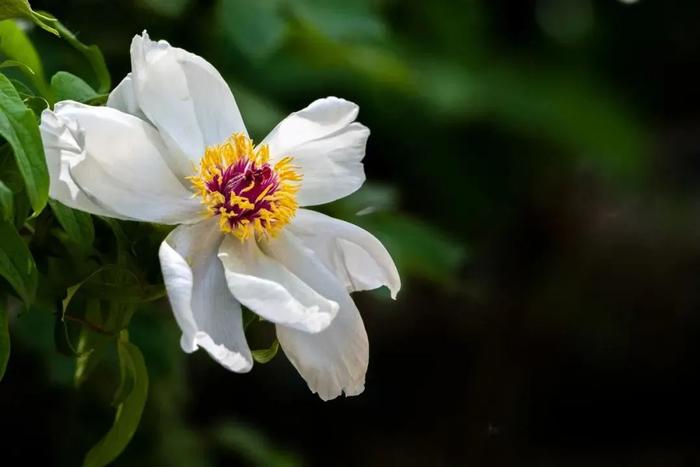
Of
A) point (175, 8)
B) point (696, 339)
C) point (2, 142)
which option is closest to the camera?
point (2, 142)

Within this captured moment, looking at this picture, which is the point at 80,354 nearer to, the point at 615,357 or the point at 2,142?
the point at 2,142

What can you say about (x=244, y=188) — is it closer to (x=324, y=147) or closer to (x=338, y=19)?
(x=324, y=147)

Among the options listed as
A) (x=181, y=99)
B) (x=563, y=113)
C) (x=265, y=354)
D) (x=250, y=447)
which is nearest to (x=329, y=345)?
(x=265, y=354)

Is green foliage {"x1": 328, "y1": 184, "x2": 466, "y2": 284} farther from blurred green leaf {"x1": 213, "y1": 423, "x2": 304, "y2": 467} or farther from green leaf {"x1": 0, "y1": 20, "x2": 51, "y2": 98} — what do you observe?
green leaf {"x1": 0, "y1": 20, "x2": 51, "y2": 98}

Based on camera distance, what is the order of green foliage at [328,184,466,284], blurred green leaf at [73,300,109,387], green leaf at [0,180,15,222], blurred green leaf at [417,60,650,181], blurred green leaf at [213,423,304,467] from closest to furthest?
green leaf at [0,180,15,222], blurred green leaf at [73,300,109,387], green foliage at [328,184,466,284], blurred green leaf at [213,423,304,467], blurred green leaf at [417,60,650,181]

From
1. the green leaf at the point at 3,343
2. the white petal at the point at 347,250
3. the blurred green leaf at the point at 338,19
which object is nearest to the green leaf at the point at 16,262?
the green leaf at the point at 3,343

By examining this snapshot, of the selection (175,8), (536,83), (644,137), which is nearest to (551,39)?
(536,83)

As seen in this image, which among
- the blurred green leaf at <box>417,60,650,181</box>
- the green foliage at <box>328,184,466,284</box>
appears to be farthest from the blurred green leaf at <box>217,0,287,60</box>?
the blurred green leaf at <box>417,60,650,181</box>

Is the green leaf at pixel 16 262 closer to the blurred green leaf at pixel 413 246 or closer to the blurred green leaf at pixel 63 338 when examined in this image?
the blurred green leaf at pixel 63 338
